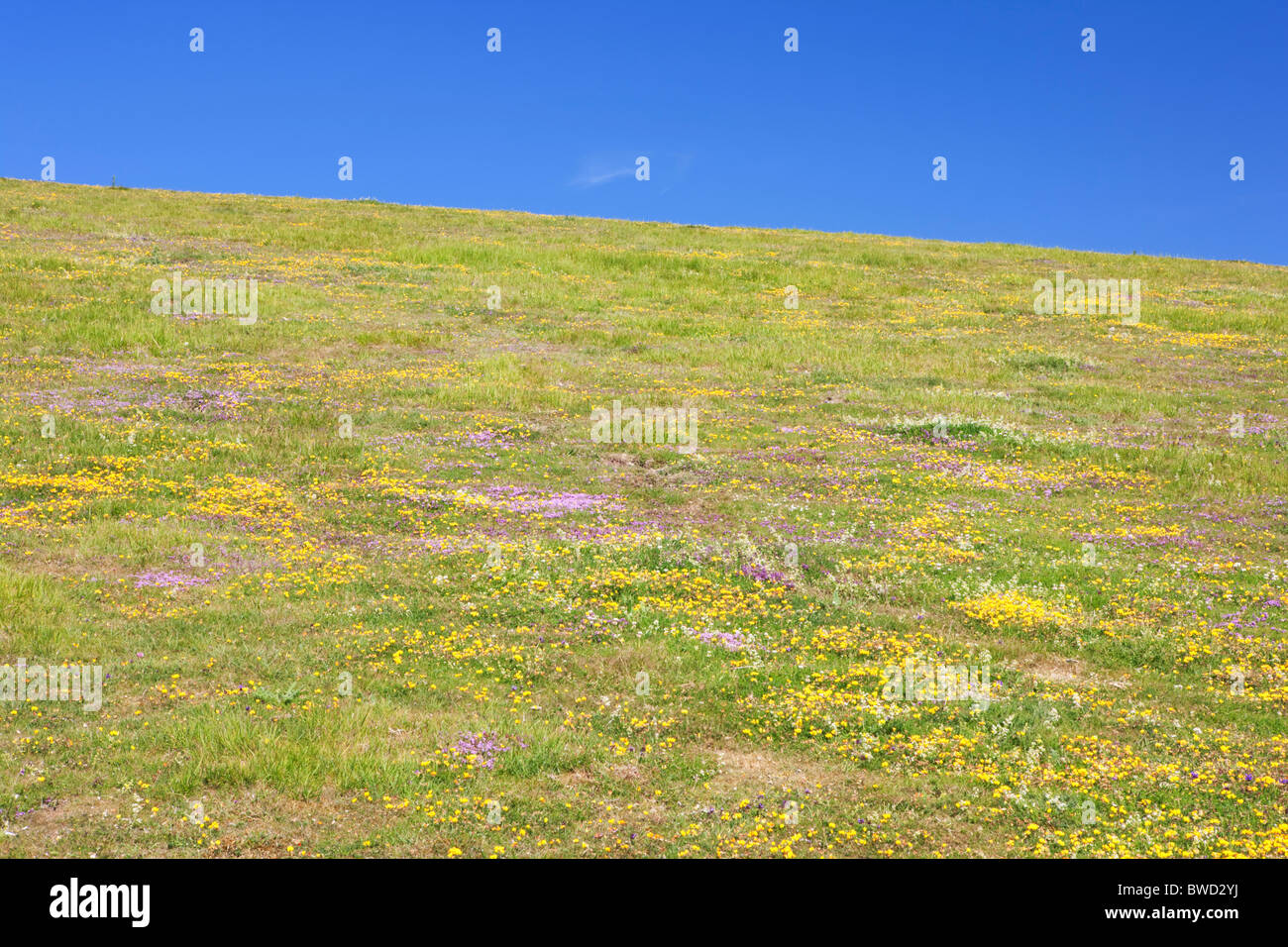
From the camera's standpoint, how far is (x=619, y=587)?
55.1 ft

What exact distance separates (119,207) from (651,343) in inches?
1499

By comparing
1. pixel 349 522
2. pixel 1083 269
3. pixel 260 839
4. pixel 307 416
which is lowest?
pixel 260 839

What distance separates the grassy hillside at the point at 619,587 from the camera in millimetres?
10523

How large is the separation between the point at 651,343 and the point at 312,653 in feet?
87.6

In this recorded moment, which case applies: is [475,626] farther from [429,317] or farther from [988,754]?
[429,317]

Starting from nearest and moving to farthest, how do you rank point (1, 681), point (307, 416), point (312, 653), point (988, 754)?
point (988, 754) → point (1, 681) → point (312, 653) → point (307, 416)

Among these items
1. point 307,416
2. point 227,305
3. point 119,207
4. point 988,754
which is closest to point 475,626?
point 988,754

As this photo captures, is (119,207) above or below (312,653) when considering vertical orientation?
above

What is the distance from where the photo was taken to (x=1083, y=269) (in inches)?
2372

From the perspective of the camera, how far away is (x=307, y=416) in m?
26.7

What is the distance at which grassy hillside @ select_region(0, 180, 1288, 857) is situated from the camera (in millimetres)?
10523

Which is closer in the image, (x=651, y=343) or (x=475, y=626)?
(x=475, y=626)
